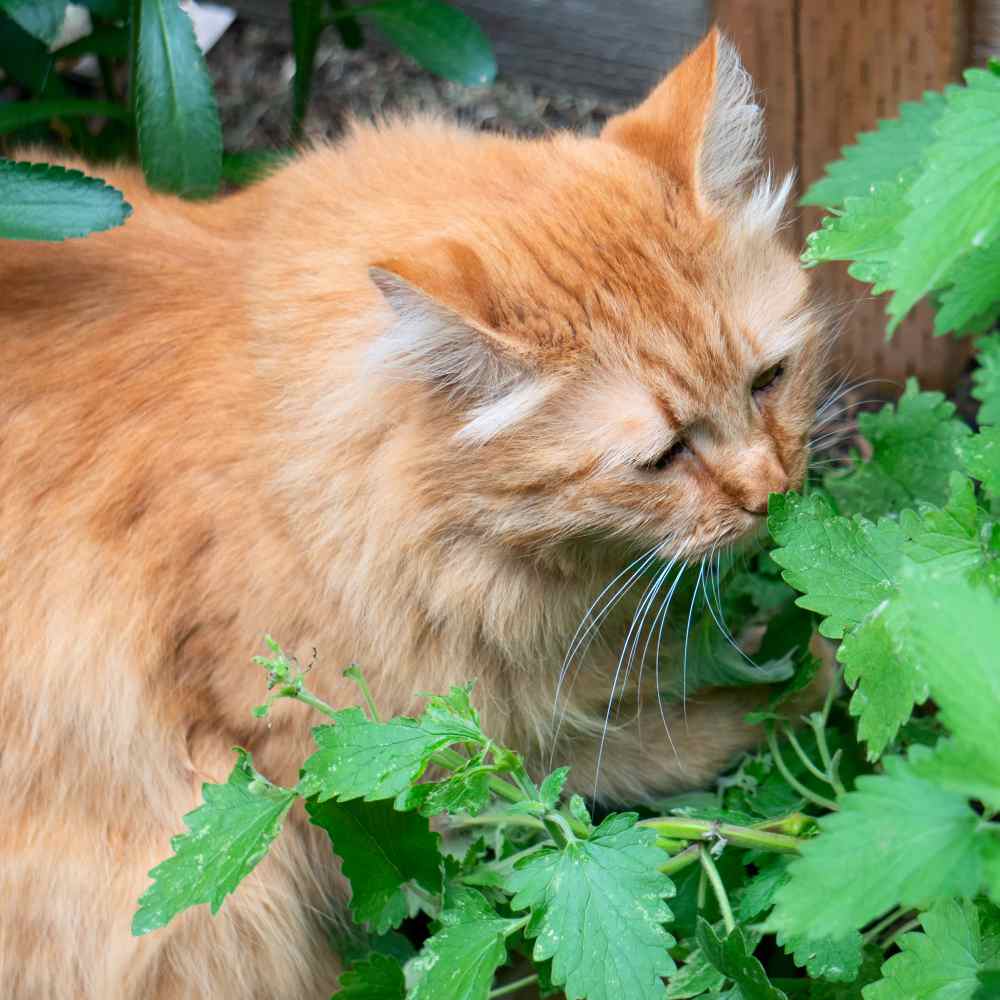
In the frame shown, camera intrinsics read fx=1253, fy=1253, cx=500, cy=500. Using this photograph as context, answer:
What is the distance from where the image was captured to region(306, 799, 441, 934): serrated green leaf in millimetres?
1694

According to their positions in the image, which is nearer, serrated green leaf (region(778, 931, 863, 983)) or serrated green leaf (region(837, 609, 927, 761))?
serrated green leaf (region(837, 609, 927, 761))

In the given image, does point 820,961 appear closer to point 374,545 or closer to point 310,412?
point 374,545

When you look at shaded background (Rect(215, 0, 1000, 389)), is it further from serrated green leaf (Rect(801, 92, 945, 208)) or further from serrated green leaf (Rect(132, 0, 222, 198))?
serrated green leaf (Rect(132, 0, 222, 198))

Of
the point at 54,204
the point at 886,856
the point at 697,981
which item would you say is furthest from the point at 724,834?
the point at 54,204

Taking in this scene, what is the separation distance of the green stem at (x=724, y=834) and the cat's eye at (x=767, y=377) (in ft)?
2.05

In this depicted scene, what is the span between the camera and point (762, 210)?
1883mm

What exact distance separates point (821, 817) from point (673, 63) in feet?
6.71

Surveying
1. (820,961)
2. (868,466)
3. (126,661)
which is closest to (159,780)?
(126,661)

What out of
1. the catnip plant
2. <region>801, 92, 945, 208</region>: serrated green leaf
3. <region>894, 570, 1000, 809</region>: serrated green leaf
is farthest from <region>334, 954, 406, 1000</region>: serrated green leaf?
<region>801, 92, 945, 208</region>: serrated green leaf

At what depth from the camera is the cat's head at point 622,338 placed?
1681mm

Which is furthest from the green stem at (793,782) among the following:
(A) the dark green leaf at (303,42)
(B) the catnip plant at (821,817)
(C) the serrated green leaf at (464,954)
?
(A) the dark green leaf at (303,42)

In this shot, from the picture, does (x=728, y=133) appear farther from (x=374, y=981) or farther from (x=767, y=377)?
(x=374, y=981)

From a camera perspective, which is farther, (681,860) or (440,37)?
(440,37)

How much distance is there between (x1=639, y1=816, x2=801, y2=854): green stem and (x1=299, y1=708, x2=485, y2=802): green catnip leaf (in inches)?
14.9
